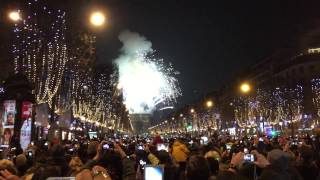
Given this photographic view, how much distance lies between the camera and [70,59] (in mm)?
46875

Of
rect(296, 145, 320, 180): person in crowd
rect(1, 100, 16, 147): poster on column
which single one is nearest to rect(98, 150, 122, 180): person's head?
rect(296, 145, 320, 180): person in crowd

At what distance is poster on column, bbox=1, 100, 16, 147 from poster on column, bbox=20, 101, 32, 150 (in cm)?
112

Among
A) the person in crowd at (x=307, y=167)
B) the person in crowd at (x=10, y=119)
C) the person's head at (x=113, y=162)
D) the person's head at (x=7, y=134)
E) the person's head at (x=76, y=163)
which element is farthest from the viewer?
the person in crowd at (x=10, y=119)

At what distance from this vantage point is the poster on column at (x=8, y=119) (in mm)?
32719

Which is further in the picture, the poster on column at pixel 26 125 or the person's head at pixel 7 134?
the poster on column at pixel 26 125

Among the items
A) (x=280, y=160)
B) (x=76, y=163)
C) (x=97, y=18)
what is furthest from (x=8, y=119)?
(x=280, y=160)

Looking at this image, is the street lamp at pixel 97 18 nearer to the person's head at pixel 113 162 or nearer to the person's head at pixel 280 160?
the person's head at pixel 113 162

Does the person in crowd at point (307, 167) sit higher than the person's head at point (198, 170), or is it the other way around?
the person's head at point (198, 170)

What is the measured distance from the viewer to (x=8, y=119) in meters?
33.1

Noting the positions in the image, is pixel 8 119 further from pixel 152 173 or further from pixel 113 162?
pixel 152 173

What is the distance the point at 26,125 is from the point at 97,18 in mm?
20727

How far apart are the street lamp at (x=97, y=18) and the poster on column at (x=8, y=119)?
54.8 ft

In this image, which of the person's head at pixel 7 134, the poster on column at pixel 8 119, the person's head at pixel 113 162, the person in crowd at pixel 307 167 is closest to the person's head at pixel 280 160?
the person's head at pixel 113 162

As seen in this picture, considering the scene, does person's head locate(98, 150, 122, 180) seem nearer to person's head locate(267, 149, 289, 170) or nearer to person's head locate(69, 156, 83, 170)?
person's head locate(69, 156, 83, 170)
